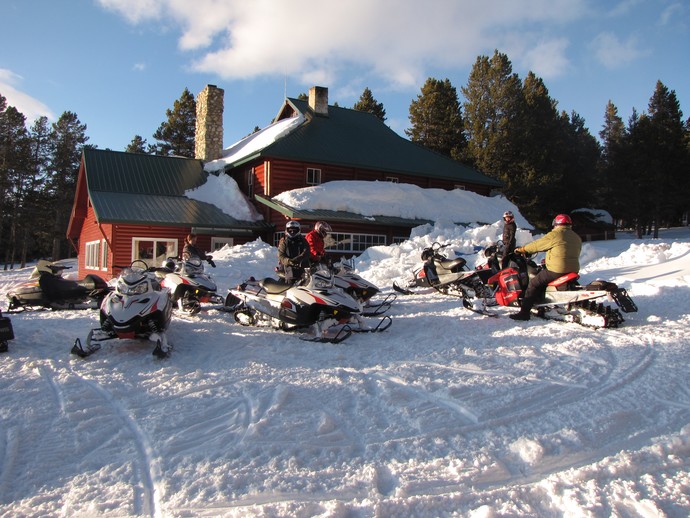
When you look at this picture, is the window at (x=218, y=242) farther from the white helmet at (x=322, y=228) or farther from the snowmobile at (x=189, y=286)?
the white helmet at (x=322, y=228)

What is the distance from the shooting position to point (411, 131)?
36219mm

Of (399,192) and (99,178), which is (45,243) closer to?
(99,178)

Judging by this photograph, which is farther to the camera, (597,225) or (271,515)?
(597,225)

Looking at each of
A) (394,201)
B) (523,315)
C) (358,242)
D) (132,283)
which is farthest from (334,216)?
(132,283)

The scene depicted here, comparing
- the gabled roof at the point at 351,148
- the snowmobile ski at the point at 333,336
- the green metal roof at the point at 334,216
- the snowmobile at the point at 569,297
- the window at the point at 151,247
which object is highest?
the gabled roof at the point at 351,148

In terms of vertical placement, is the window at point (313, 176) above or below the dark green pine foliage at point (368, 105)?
below

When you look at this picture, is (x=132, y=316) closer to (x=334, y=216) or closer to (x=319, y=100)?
(x=334, y=216)

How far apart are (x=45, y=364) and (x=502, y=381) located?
14.0 ft

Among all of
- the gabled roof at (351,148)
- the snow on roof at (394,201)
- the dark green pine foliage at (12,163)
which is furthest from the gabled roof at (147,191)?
the dark green pine foliage at (12,163)

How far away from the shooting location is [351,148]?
21234 mm

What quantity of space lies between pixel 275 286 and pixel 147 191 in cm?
1480

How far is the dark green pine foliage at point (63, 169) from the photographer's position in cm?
3831

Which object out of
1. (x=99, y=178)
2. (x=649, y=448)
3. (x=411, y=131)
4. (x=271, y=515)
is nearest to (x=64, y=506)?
(x=271, y=515)

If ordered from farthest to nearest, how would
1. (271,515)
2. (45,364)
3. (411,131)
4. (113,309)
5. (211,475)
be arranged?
(411,131) → (113,309) → (45,364) → (211,475) → (271,515)
